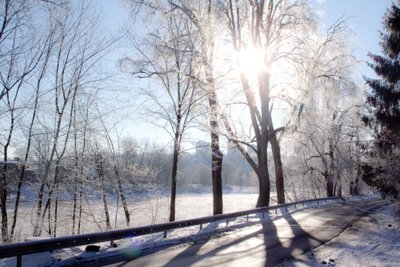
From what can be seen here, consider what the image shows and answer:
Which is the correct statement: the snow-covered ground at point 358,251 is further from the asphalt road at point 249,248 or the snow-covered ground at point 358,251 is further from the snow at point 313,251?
the asphalt road at point 249,248

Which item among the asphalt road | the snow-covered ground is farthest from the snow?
the asphalt road

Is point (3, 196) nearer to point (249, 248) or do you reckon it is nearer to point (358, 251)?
point (249, 248)

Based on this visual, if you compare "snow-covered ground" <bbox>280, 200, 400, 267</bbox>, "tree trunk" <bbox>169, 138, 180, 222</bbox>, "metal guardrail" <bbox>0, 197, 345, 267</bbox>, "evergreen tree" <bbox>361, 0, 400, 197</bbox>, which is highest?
"evergreen tree" <bbox>361, 0, 400, 197</bbox>

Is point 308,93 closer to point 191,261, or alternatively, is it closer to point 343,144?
point 191,261

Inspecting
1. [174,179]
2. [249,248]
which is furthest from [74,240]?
[174,179]

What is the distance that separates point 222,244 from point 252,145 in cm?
1193

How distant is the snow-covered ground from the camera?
352 inches

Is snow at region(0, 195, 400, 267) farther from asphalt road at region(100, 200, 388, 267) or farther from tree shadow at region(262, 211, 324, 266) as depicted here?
asphalt road at region(100, 200, 388, 267)

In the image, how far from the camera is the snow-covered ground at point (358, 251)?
895 cm

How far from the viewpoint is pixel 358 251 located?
10.4 meters

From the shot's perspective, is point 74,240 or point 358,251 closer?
point 74,240

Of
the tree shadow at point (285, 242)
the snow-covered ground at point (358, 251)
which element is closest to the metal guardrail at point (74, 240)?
the tree shadow at point (285, 242)

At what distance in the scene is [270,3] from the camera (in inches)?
846

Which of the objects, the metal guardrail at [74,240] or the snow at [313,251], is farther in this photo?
the snow at [313,251]
